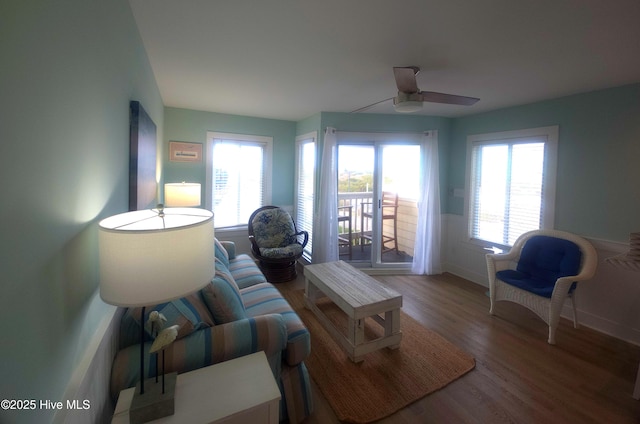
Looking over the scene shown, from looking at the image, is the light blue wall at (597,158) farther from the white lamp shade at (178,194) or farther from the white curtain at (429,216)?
the white lamp shade at (178,194)

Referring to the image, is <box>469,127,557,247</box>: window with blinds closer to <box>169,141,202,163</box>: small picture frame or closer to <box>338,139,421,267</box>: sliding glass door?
<box>338,139,421,267</box>: sliding glass door

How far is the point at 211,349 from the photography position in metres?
1.45

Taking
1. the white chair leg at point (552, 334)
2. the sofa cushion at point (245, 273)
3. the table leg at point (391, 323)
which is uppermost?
the sofa cushion at point (245, 273)

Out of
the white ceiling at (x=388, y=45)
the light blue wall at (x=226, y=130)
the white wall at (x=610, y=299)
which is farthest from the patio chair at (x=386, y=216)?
the white wall at (x=610, y=299)

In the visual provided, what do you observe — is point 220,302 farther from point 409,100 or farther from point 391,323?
point 409,100

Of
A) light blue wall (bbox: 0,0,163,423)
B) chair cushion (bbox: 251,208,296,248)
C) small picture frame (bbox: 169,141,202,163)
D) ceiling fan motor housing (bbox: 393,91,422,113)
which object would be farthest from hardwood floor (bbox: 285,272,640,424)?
small picture frame (bbox: 169,141,202,163)

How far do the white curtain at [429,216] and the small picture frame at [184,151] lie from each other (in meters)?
3.39

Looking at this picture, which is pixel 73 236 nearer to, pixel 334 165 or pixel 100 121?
pixel 100 121

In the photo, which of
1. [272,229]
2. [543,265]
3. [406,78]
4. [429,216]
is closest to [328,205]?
[272,229]

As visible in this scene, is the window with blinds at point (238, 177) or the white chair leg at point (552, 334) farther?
the window with blinds at point (238, 177)

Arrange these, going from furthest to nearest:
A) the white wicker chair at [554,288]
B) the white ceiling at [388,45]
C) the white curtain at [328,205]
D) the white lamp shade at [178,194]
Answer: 1. the white curtain at [328,205]
2. the white lamp shade at [178,194]
3. the white wicker chair at [554,288]
4. the white ceiling at [388,45]

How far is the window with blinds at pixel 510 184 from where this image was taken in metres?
3.27

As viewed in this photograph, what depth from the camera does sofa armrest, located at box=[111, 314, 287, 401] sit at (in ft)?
4.26

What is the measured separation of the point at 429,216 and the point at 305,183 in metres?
2.01
